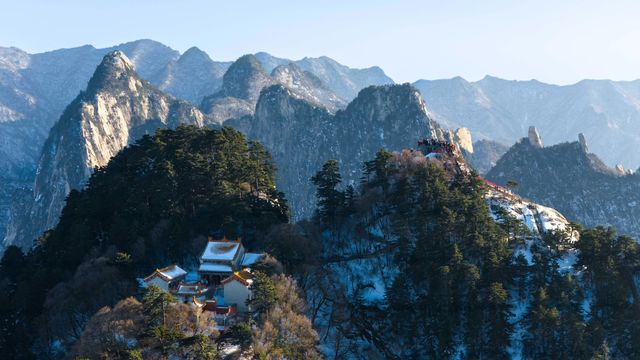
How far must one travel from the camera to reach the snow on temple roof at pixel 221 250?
64562 millimetres

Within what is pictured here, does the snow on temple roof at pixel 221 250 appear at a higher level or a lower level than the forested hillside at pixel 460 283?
higher

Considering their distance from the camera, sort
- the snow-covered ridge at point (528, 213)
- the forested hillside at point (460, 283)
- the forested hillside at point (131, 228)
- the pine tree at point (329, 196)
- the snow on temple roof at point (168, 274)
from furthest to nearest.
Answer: the snow-covered ridge at point (528, 213) < the pine tree at point (329, 196) < the forested hillside at point (460, 283) < the forested hillside at point (131, 228) < the snow on temple roof at point (168, 274)

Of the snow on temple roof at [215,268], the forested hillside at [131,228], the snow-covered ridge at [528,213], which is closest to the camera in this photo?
the snow on temple roof at [215,268]

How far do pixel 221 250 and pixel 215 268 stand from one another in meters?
2.49

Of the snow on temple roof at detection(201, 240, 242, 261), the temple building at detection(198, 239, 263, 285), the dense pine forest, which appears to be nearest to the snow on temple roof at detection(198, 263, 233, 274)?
the temple building at detection(198, 239, 263, 285)

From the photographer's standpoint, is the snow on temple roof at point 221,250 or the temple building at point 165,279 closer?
the temple building at point 165,279

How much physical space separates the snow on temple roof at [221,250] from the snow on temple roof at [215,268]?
2.75 ft

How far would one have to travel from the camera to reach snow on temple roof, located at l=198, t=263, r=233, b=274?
2505 inches

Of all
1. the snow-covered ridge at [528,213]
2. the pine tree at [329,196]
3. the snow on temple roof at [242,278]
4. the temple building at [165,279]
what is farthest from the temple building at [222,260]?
the snow-covered ridge at [528,213]

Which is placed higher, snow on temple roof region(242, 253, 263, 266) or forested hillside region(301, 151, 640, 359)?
snow on temple roof region(242, 253, 263, 266)

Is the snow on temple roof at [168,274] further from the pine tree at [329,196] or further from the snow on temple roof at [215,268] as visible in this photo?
the pine tree at [329,196]

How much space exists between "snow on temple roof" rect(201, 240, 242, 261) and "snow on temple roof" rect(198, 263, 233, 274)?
84cm

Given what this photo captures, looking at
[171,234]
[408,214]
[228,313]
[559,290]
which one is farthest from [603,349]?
[171,234]

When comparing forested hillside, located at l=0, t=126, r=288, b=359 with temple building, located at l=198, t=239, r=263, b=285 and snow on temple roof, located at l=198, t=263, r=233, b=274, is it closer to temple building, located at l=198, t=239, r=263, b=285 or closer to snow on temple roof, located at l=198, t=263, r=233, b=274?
temple building, located at l=198, t=239, r=263, b=285
